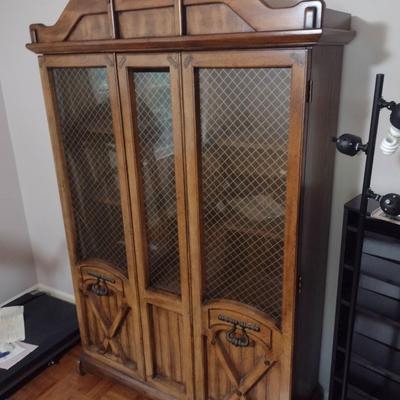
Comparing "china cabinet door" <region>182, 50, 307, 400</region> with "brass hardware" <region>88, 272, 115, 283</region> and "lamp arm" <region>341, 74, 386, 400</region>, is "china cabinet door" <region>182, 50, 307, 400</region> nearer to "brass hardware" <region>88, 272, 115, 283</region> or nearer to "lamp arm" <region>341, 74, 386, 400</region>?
"lamp arm" <region>341, 74, 386, 400</region>

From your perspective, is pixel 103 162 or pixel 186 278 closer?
pixel 186 278

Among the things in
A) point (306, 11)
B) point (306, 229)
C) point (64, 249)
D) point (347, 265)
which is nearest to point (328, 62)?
point (306, 11)

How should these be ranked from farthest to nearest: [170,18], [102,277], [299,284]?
1. [102,277]
2. [299,284]
3. [170,18]

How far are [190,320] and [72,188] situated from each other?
0.77m

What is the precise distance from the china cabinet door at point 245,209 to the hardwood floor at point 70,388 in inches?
24.4

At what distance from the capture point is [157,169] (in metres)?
1.59

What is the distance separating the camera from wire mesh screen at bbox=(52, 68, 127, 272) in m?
1.66

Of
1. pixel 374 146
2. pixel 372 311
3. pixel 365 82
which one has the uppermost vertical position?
pixel 365 82

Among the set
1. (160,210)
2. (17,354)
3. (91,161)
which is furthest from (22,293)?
(160,210)

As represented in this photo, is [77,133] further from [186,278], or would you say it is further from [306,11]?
[306,11]

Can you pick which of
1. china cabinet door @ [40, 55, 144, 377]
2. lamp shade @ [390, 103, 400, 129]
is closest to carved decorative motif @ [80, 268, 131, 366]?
china cabinet door @ [40, 55, 144, 377]

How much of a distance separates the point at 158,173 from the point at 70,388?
1.31 m

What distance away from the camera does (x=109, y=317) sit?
2.02m

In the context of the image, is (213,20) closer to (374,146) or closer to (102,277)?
(374,146)
